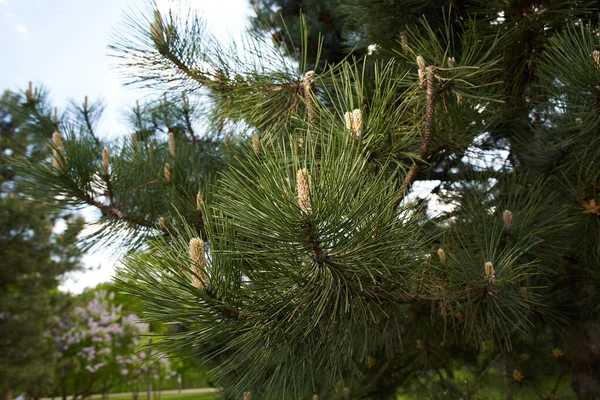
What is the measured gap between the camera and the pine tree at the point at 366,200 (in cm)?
77

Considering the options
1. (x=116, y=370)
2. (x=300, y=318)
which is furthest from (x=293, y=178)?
(x=116, y=370)

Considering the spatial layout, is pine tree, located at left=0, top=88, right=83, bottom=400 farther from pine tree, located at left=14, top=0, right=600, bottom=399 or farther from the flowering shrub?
pine tree, located at left=14, top=0, right=600, bottom=399

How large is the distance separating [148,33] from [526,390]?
260 centimetres

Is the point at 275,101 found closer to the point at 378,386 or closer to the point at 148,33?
the point at 148,33

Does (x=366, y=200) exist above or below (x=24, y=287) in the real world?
below

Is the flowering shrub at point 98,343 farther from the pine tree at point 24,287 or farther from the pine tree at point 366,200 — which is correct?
the pine tree at point 366,200

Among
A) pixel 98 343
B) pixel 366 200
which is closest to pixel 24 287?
pixel 98 343

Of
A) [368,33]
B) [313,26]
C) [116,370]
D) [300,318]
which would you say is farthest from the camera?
[116,370]

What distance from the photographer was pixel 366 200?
76cm

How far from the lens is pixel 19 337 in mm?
6500

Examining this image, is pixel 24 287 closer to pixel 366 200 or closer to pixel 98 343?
pixel 98 343

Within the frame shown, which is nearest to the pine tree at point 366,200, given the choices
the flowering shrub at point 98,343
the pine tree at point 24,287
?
the pine tree at point 24,287

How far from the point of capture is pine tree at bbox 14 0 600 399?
2.54 ft

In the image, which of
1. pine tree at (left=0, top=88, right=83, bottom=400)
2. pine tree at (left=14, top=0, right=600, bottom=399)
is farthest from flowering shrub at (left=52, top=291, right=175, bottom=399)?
pine tree at (left=14, top=0, right=600, bottom=399)
